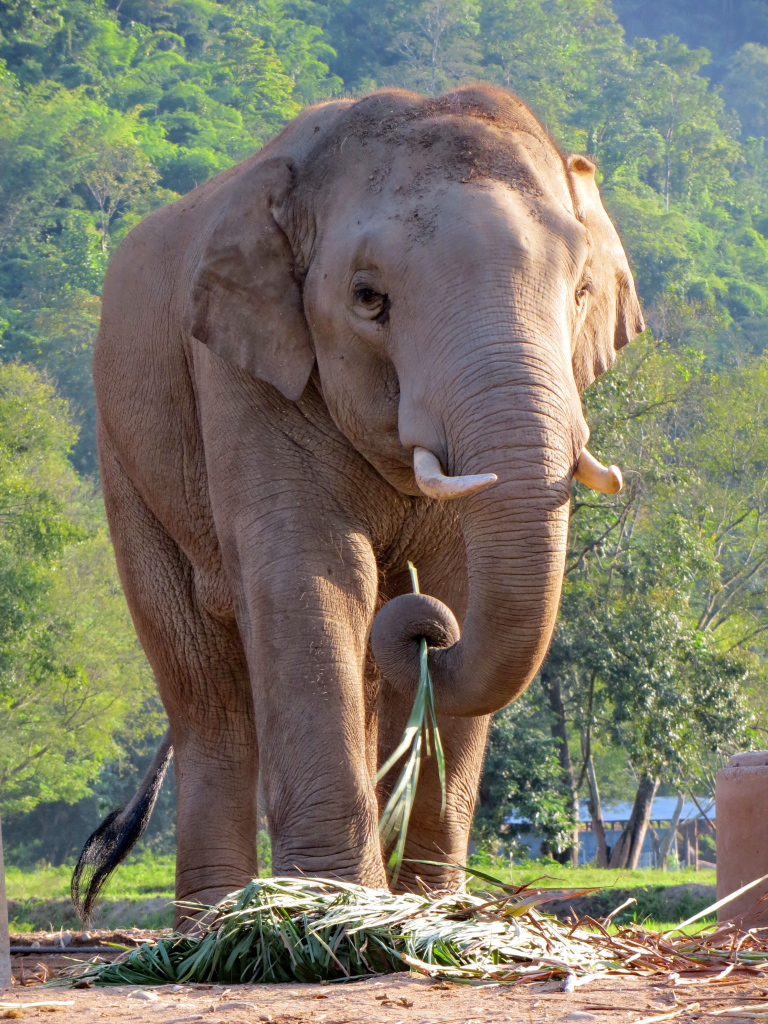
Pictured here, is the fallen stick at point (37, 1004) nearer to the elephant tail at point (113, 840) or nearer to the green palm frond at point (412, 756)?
the green palm frond at point (412, 756)

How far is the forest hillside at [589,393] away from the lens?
2045cm

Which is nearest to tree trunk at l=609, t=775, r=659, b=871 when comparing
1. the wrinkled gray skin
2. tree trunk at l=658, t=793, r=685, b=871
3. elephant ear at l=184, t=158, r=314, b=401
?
tree trunk at l=658, t=793, r=685, b=871

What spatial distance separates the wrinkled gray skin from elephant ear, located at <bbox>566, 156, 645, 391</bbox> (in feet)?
0.05

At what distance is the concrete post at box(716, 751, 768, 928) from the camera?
482 centimetres

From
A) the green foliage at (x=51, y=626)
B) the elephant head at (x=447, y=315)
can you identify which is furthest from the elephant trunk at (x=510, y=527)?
the green foliage at (x=51, y=626)

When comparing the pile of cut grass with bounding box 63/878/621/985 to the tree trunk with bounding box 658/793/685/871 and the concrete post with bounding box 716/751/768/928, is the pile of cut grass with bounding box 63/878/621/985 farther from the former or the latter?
the tree trunk with bounding box 658/793/685/871

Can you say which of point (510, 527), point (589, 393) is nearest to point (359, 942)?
point (510, 527)

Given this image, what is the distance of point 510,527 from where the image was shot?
4.13 m

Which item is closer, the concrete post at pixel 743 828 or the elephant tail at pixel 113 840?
the concrete post at pixel 743 828

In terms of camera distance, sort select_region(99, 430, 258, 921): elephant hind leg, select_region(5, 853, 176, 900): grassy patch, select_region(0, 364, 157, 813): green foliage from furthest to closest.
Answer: select_region(5, 853, 176, 900): grassy patch
select_region(0, 364, 157, 813): green foliage
select_region(99, 430, 258, 921): elephant hind leg

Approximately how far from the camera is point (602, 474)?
424 centimetres

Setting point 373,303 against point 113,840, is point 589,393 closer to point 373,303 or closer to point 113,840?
point 113,840

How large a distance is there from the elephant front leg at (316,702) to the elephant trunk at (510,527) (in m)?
0.43

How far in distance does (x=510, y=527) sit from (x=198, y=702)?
9.03 ft
